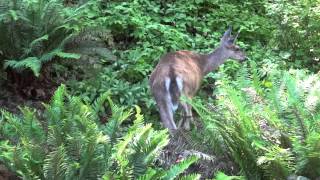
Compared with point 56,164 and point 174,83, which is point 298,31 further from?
point 56,164

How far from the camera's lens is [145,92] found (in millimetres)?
8609

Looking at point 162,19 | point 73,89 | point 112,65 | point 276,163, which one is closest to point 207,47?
point 162,19

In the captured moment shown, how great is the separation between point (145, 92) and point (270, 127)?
3.03 metres

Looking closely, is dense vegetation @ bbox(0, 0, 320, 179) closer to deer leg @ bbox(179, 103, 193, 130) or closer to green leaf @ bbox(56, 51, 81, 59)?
green leaf @ bbox(56, 51, 81, 59)

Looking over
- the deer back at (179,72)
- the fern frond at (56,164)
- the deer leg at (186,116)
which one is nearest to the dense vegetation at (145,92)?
the fern frond at (56,164)

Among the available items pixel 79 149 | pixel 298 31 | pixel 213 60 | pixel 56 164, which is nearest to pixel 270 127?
pixel 79 149

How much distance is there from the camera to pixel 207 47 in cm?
1088

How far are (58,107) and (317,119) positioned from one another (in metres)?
2.50

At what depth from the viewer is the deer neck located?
929 centimetres

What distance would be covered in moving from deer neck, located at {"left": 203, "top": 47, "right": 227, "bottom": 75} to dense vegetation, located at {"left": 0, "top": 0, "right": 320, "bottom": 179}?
0.94 ft

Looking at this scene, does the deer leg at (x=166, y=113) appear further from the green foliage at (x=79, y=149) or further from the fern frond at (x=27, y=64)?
the green foliage at (x=79, y=149)

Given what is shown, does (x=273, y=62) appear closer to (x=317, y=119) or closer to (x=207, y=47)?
(x=207, y=47)

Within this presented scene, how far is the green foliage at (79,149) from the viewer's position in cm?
503

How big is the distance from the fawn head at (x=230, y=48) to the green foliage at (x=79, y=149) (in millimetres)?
4426
